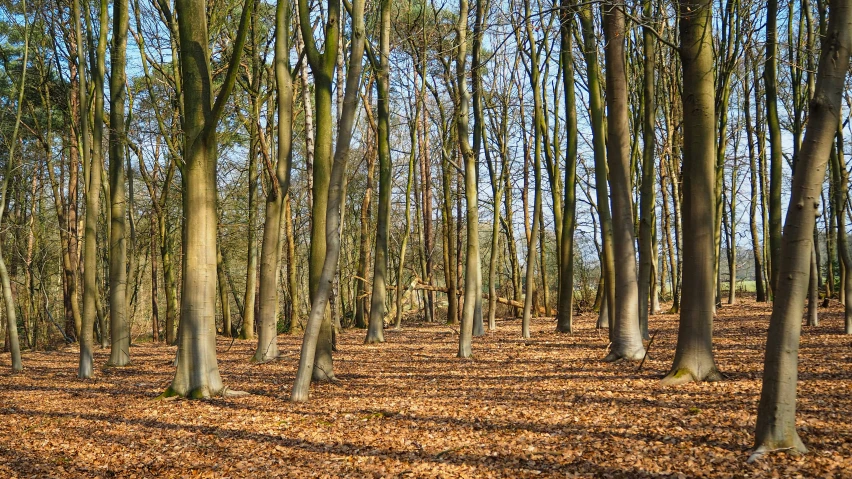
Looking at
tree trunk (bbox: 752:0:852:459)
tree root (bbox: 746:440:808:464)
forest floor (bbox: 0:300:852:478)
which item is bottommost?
forest floor (bbox: 0:300:852:478)

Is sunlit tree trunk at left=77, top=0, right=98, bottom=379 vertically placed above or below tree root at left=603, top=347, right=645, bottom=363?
above

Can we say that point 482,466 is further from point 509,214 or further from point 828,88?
point 509,214

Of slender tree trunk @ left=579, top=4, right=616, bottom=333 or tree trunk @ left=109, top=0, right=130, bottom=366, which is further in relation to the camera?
tree trunk @ left=109, top=0, right=130, bottom=366

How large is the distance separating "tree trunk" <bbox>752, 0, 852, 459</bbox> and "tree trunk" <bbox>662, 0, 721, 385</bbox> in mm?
3021

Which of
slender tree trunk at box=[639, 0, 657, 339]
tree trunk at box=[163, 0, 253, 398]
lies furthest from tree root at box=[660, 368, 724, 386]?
tree trunk at box=[163, 0, 253, 398]

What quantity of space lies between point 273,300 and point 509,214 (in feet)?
46.1

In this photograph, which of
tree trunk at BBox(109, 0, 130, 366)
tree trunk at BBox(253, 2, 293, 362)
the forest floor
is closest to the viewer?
the forest floor

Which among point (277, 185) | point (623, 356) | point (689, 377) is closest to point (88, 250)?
point (277, 185)

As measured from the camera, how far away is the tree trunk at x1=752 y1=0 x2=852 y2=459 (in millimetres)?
4039

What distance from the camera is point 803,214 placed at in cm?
407

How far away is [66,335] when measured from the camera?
65.9 ft

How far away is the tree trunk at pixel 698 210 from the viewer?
23.4 ft

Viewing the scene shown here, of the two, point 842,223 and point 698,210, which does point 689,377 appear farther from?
point 842,223

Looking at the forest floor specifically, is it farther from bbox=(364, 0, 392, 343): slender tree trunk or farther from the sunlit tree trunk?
bbox=(364, 0, 392, 343): slender tree trunk
